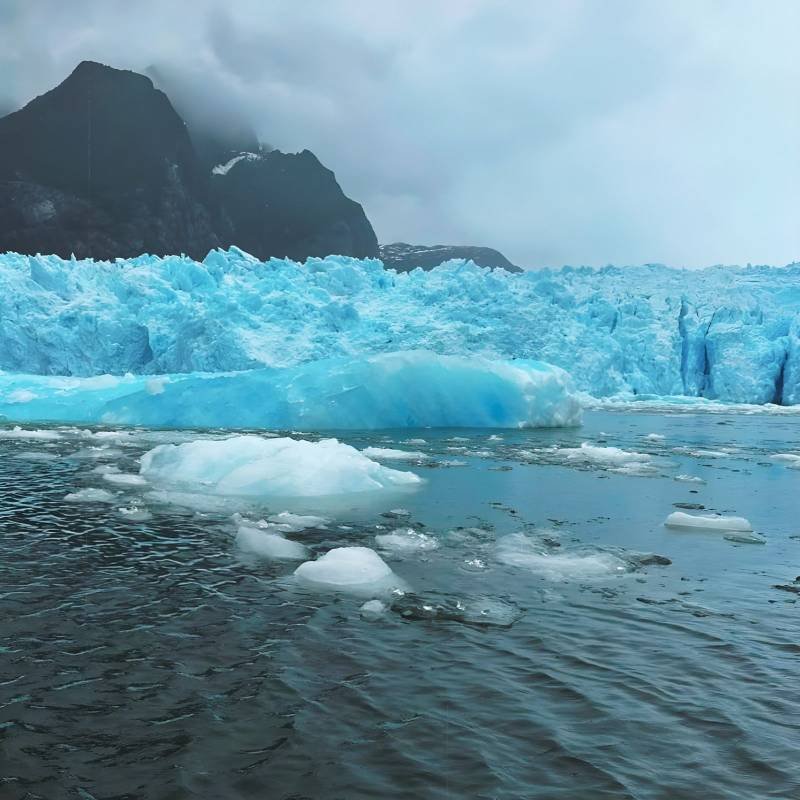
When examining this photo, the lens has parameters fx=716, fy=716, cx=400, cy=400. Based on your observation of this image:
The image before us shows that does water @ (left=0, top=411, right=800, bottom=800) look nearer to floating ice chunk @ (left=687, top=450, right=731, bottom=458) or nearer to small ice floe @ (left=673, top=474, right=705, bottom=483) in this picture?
small ice floe @ (left=673, top=474, right=705, bottom=483)

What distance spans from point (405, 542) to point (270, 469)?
12.8ft

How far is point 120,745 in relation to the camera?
3627 millimetres

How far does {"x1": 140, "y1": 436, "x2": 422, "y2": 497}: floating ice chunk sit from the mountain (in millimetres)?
71796

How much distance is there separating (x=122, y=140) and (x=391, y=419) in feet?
261

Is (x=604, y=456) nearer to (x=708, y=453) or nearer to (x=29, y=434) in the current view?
(x=708, y=453)

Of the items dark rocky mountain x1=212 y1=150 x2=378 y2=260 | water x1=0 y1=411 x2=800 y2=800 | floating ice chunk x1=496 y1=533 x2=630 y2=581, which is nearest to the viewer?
water x1=0 y1=411 x2=800 y2=800

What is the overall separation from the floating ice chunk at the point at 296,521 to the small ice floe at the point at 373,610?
2825mm

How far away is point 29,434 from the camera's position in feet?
→ 62.5

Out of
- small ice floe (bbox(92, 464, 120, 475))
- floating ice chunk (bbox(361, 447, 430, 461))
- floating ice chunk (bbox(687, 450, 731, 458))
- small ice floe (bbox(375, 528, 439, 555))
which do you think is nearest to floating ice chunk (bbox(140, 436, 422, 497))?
small ice floe (bbox(92, 464, 120, 475))

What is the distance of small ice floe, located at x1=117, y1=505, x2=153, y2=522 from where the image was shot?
8.88 m

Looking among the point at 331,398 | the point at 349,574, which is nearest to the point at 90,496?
the point at 349,574

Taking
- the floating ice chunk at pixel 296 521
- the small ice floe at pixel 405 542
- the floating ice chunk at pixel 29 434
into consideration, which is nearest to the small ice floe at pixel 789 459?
the small ice floe at pixel 405 542

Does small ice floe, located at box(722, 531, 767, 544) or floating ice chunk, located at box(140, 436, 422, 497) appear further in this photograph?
floating ice chunk, located at box(140, 436, 422, 497)

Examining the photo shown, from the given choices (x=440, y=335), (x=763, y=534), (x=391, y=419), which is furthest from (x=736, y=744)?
(x=440, y=335)
